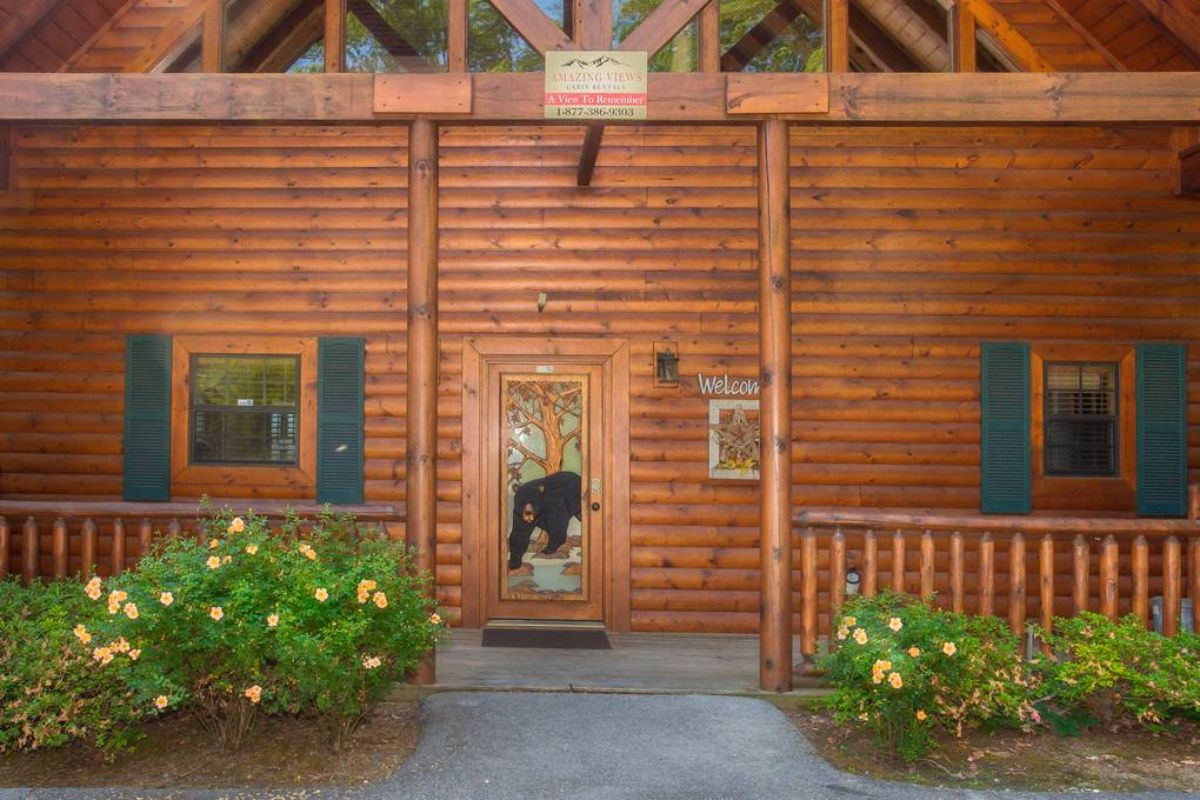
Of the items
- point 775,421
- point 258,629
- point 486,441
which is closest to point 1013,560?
point 775,421

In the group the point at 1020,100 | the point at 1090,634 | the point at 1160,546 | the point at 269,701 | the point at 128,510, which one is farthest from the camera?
the point at 1160,546

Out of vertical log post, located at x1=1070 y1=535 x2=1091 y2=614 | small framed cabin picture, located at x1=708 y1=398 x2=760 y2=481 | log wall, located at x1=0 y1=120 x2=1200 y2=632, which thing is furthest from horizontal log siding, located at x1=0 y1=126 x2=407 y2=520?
vertical log post, located at x1=1070 y1=535 x2=1091 y2=614

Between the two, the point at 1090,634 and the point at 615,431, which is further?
the point at 615,431

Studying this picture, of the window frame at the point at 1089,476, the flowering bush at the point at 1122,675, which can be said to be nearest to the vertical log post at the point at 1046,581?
the flowering bush at the point at 1122,675

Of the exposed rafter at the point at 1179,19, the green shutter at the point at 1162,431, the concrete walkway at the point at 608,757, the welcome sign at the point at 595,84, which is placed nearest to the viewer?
the concrete walkway at the point at 608,757

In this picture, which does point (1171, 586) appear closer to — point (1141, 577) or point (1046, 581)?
point (1141, 577)

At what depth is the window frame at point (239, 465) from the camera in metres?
7.09

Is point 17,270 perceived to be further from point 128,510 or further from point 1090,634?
point 1090,634

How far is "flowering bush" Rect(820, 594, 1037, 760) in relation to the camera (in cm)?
413

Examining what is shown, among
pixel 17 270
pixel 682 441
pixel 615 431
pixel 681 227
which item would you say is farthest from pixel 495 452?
pixel 17 270

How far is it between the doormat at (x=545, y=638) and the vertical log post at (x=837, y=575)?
1.90 m

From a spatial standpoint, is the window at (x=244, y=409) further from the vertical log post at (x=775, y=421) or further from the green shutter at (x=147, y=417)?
the vertical log post at (x=775, y=421)

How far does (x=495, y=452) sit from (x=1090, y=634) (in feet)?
13.6

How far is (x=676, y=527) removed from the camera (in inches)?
280
